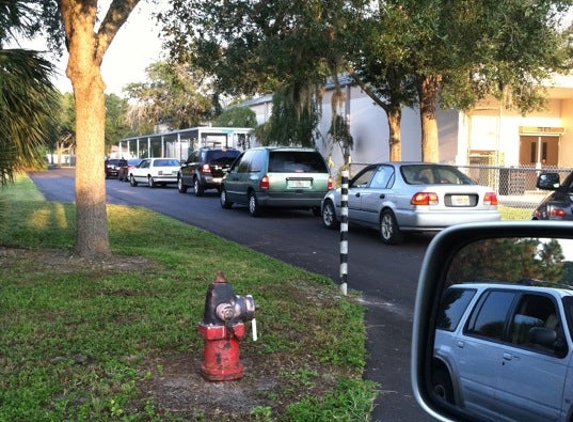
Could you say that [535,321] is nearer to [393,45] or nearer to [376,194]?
[376,194]

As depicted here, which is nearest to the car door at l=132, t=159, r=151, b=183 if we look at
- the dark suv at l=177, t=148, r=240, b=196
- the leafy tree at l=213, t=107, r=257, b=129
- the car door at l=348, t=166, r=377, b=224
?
the dark suv at l=177, t=148, r=240, b=196

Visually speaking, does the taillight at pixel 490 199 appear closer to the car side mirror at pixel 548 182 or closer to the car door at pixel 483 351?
the car side mirror at pixel 548 182

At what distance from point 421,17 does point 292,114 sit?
1817 cm

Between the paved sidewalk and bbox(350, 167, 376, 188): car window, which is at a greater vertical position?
bbox(350, 167, 376, 188): car window

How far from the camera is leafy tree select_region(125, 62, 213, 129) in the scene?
6262 centimetres

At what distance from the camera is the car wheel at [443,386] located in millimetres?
1998

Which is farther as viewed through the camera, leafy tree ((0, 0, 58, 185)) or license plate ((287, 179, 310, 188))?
license plate ((287, 179, 310, 188))

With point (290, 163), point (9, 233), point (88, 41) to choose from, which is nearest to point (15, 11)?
point (88, 41)

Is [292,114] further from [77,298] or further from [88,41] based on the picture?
[77,298]

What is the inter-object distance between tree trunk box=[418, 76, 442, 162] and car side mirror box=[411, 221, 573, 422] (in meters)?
16.5

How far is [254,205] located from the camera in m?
16.7

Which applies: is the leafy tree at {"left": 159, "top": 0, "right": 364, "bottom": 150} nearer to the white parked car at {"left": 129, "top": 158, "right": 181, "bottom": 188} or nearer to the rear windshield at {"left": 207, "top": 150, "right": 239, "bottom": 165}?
the rear windshield at {"left": 207, "top": 150, "right": 239, "bottom": 165}

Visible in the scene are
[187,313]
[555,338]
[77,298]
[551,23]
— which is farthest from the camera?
[551,23]

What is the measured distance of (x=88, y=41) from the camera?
8.55 m
